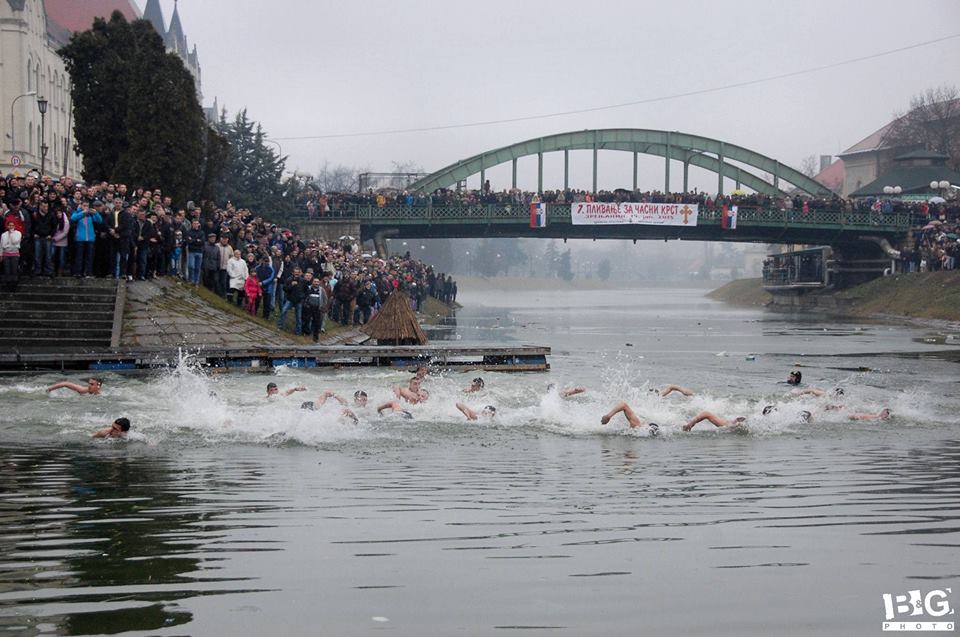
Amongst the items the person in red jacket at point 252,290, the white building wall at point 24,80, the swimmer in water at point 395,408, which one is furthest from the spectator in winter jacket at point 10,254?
the white building wall at point 24,80

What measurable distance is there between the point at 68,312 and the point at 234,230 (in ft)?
24.0

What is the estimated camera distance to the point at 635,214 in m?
78.3

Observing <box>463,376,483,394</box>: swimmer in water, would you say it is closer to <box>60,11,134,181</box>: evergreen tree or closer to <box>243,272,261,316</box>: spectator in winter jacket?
<box>243,272,261,316</box>: spectator in winter jacket

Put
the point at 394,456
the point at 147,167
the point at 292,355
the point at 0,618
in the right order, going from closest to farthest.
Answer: the point at 0,618 → the point at 394,456 → the point at 292,355 → the point at 147,167

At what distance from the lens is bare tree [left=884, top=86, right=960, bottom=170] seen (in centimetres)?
12531

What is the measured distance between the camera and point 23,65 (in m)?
93.2

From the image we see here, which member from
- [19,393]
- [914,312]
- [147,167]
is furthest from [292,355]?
[914,312]

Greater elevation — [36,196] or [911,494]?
[36,196]

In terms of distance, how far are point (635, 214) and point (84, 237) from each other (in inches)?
2079

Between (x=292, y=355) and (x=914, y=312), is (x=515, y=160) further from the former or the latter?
(x=292, y=355)

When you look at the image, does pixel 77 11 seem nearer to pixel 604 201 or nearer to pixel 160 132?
pixel 604 201

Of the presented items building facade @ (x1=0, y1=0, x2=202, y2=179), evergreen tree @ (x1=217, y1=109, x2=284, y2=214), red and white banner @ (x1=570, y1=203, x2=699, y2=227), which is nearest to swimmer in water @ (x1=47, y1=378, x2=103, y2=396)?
evergreen tree @ (x1=217, y1=109, x2=284, y2=214)

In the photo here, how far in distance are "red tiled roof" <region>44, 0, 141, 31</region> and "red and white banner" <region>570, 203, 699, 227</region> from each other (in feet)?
176

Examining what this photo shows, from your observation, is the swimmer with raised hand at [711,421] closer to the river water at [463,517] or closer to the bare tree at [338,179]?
the river water at [463,517]
